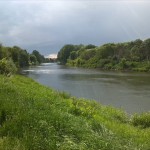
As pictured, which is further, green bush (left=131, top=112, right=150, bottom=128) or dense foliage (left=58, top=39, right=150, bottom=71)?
dense foliage (left=58, top=39, right=150, bottom=71)

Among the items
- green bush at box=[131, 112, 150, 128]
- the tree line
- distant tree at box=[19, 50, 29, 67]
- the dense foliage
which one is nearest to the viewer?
green bush at box=[131, 112, 150, 128]

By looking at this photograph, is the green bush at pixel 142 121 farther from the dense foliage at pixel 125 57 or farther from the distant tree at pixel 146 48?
the distant tree at pixel 146 48

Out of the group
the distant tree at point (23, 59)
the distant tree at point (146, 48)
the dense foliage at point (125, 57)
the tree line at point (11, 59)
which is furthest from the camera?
the distant tree at point (23, 59)

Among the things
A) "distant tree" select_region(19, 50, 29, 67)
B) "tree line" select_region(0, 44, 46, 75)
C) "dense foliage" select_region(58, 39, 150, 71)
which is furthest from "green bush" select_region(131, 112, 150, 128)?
"distant tree" select_region(19, 50, 29, 67)

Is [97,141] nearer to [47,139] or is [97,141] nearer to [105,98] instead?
[47,139]

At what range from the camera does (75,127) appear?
30.5 ft

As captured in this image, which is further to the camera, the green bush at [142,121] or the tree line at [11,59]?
the tree line at [11,59]

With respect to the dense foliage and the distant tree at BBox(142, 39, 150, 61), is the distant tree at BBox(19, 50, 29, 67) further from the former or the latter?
the distant tree at BBox(142, 39, 150, 61)

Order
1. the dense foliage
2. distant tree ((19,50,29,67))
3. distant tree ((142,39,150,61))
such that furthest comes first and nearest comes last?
1. distant tree ((19,50,29,67))
2. the dense foliage
3. distant tree ((142,39,150,61))

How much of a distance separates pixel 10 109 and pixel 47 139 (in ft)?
7.23

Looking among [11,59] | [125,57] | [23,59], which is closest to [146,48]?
[125,57]

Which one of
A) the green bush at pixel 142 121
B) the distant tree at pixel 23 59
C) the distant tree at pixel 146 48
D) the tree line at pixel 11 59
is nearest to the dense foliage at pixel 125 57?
the distant tree at pixel 146 48

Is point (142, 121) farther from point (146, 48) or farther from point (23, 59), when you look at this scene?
point (23, 59)

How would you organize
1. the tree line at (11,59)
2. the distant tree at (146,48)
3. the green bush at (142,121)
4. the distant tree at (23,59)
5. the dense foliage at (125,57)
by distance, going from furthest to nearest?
the distant tree at (23,59), the dense foliage at (125,57), the distant tree at (146,48), the tree line at (11,59), the green bush at (142,121)
